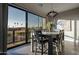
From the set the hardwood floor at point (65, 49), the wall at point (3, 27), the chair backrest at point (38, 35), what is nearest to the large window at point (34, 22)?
the chair backrest at point (38, 35)

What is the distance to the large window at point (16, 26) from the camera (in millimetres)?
3117

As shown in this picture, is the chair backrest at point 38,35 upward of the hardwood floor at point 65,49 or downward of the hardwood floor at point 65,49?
upward

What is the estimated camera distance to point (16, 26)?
317cm

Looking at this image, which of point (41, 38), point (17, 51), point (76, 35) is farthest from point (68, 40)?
point (17, 51)

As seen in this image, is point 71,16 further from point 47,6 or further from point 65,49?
point 65,49

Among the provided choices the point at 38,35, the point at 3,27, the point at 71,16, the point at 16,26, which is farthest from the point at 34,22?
the point at 71,16

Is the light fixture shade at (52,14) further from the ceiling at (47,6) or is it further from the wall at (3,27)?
the wall at (3,27)

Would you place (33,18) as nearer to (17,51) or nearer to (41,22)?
(41,22)

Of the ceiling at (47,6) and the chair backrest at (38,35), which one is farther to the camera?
the chair backrest at (38,35)

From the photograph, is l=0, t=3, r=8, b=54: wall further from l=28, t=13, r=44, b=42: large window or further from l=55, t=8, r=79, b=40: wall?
l=55, t=8, r=79, b=40: wall

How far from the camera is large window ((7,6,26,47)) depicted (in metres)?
3.12

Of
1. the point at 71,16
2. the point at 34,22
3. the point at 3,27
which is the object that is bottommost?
the point at 3,27

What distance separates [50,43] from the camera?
10.4 ft

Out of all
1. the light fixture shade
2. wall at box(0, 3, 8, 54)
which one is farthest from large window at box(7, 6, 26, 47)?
the light fixture shade
